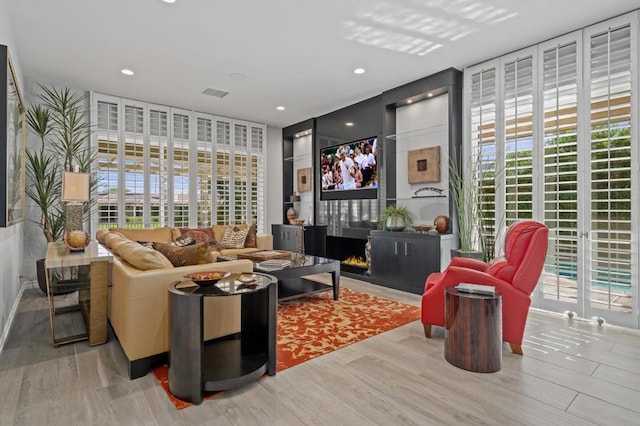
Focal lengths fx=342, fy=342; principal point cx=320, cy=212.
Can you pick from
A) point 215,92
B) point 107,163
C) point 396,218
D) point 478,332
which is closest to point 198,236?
point 107,163

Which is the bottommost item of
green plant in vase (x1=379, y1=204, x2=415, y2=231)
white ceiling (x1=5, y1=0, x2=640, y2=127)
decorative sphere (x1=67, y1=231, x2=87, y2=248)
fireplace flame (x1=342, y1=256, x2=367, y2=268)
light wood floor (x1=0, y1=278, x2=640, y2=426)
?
light wood floor (x1=0, y1=278, x2=640, y2=426)

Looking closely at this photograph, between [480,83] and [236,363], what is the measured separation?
4.08 m

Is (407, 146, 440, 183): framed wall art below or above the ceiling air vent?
below

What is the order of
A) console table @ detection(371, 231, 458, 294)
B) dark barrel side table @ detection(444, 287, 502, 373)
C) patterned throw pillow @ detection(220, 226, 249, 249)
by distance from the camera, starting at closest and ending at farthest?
1. dark barrel side table @ detection(444, 287, 502, 373)
2. console table @ detection(371, 231, 458, 294)
3. patterned throw pillow @ detection(220, 226, 249, 249)

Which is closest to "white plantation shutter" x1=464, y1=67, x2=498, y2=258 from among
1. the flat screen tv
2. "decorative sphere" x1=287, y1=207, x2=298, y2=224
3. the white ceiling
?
Answer: the white ceiling

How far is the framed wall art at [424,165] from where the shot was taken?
464 centimetres

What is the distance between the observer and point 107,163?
17.3 ft

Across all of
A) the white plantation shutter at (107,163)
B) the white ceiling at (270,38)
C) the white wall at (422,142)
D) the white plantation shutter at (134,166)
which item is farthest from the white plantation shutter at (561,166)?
the white plantation shutter at (107,163)

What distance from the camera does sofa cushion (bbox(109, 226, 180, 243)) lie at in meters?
4.82

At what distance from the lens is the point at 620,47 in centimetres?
319

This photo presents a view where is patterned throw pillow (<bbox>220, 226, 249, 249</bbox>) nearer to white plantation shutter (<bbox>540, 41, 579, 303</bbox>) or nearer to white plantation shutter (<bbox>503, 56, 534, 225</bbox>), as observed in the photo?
white plantation shutter (<bbox>503, 56, 534, 225</bbox>)

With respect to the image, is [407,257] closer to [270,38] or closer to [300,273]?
[300,273]

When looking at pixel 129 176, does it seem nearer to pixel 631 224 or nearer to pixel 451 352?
pixel 451 352

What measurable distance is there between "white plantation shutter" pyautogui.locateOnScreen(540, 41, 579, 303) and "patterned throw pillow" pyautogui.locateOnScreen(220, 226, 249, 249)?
4109mm
